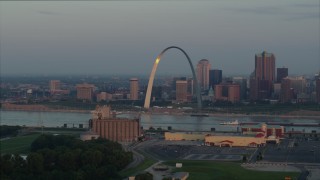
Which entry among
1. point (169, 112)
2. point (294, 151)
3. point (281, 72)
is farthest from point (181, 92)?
point (294, 151)

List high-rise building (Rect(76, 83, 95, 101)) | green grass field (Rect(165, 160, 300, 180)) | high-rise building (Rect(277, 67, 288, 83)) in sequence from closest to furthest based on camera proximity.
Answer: green grass field (Rect(165, 160, 300, 180)), high-rise building (Rect(76, 83, 95, 101)), high-rise building (Rect(277, 67, 288, 83))

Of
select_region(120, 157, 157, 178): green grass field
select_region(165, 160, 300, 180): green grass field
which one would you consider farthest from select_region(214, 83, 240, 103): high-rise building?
select_region(165, 160, 300, 180): green grass field

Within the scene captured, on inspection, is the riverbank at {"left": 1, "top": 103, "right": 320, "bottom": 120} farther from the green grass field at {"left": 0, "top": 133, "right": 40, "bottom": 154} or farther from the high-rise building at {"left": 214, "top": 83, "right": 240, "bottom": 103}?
the green grass field at {"left": 0, "top": 133, "right": 40, "bottom": 154}

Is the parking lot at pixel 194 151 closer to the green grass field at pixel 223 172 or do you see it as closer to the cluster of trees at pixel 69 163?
the green grass field at pixel 223 172

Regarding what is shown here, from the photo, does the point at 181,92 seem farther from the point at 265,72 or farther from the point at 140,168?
the point at 140,168

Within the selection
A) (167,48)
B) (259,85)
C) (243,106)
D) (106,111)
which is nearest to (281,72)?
(259,85)

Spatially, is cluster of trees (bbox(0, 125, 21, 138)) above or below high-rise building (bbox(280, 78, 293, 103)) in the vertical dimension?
below
